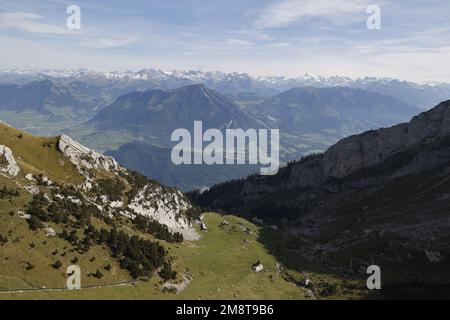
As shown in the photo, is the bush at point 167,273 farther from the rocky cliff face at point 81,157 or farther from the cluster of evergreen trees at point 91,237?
the rocky cliff face at point 81,157

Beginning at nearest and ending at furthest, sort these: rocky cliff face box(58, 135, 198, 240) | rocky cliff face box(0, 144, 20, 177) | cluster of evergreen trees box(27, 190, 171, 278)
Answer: cluster of evergreen trees box(27, 190, 171, 278) < rocky cliff face box(0, 144, 20, 177) < rocky cliff face box(58, 135, 198, 240)

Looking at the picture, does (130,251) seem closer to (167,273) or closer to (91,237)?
(91,237)

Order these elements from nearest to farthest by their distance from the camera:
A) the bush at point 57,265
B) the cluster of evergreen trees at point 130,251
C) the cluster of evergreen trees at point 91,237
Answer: the bush at point 57,265, the cluster of evergreen trees at point 91,237, the cluster of evergreen trees at point 130,251

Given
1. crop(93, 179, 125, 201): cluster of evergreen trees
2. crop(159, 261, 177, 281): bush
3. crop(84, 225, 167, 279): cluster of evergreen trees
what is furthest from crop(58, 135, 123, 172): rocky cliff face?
crop(159, 261, 177, 281): bush

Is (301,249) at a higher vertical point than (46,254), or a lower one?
lower

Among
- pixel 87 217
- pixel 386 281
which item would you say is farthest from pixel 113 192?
pixel 386 281

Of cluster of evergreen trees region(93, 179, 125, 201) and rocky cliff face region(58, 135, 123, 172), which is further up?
rocky cliff face region(58, 135, 123, 172)

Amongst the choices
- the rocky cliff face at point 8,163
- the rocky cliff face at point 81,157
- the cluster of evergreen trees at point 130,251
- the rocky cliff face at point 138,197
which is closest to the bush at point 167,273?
the cluster of evergreen trees at point 130,251

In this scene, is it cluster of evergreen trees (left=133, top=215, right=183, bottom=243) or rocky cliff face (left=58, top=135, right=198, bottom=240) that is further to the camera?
rocky cliff face (left=58, top=135, right=198, bottom=240)

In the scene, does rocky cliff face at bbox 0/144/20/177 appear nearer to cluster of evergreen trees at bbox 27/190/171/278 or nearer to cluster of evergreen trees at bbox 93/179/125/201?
cluster of evergreen trees at bbox 27/190/171/278
